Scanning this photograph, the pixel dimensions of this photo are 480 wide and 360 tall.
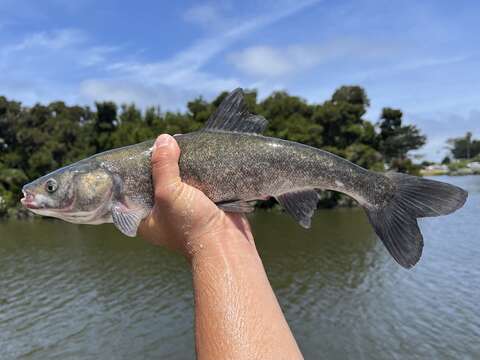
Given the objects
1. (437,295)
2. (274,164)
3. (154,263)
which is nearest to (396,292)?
(437,295)

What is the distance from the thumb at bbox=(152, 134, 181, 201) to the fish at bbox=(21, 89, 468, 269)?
0.17 metres

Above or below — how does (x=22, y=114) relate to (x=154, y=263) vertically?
above

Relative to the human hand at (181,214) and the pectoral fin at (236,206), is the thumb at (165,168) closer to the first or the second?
the human hand at (181,214)

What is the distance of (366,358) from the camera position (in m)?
15.7

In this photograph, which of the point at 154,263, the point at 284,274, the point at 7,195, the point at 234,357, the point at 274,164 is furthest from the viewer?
the point at 7,195

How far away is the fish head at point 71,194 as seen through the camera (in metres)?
4.19

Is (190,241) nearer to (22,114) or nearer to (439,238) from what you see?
(439,238)

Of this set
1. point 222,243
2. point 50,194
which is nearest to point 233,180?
point 222,243

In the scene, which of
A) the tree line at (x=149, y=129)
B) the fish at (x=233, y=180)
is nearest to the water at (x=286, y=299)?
the fish at (x=233, y=180)

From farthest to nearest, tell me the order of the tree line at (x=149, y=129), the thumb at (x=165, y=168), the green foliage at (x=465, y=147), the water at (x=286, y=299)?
the green foliage at (x=465, y=147) → the tree line at (x=149, y=129) → the water at (x=286, y=299) → the thumb at (x=165, y=168)

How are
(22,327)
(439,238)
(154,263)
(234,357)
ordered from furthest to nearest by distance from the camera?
(439,238) → (154,263) → (22,327) → (234,357)

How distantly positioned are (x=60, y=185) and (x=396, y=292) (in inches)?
802

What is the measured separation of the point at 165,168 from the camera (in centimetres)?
380

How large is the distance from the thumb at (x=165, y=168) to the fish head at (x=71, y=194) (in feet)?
2.13
